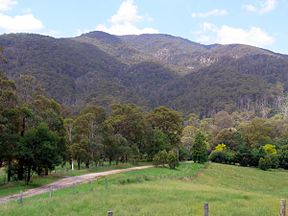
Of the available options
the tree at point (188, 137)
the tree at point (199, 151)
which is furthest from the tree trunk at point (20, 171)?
the tree at point (188, 137)

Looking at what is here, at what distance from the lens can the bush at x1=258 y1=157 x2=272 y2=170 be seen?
269 ft

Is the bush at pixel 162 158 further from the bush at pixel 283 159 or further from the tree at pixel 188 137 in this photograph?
the tree at pixel 188 137

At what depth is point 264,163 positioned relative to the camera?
81812 millimetres

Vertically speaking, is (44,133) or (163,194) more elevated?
(44,133)

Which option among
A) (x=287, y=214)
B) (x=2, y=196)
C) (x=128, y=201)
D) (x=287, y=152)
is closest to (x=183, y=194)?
(x=128, y=201)

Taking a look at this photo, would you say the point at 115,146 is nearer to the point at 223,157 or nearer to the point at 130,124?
the point at 130,124

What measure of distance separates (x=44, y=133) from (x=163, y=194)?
1792cm

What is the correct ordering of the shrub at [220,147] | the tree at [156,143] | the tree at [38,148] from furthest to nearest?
the shrub at [220,147] < the tree at [156,143] < the tree at [38,148]

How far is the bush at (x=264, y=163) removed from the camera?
81.9 metres

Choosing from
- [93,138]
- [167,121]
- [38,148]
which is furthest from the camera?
[167,121]

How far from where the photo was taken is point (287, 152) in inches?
3455

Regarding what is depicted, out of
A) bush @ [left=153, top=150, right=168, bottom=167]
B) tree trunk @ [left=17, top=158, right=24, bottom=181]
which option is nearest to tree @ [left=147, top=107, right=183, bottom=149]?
bush @ [left=153, top=150, right=168, bottom=167]

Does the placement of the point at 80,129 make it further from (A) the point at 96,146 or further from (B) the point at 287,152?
(B) the point at 287,152

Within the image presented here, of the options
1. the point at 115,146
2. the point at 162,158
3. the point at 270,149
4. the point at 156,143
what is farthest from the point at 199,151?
the point at 270,149
